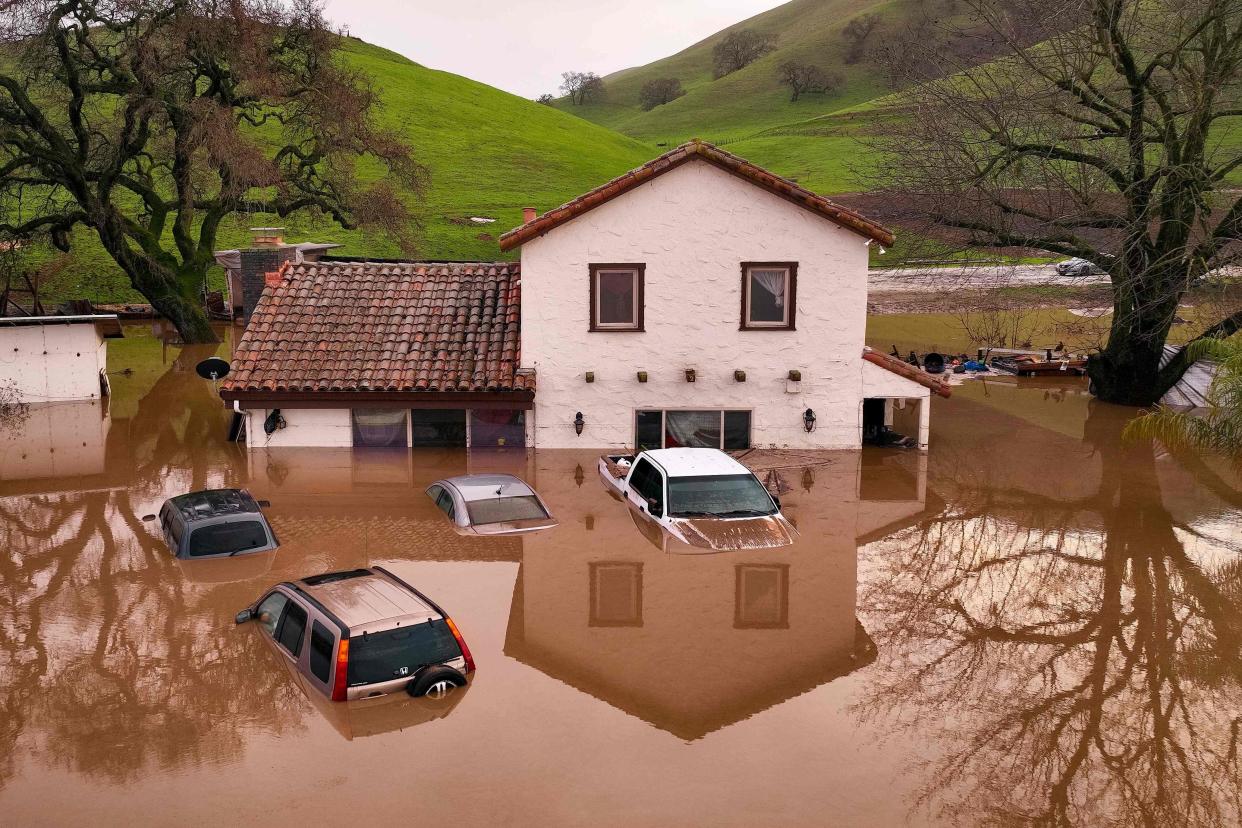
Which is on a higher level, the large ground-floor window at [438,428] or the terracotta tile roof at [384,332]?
the terracotta tile roof at [384,332]

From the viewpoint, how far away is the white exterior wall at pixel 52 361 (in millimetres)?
27656

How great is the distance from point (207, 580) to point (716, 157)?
13.3 meters

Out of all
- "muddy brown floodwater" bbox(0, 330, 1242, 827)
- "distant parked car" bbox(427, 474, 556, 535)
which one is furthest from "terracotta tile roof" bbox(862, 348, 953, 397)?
"distant parked car" bbox(427, 474, 556, 535)

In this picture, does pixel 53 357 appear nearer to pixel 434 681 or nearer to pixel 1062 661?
pixel 434 681

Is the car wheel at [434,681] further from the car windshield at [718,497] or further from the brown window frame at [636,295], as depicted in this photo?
the brown window frame at [636,295]

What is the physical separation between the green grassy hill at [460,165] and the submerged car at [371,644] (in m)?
32.0

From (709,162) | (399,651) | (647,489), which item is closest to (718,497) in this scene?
(647,489)

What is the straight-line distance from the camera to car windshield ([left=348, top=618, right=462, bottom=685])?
11039 mm

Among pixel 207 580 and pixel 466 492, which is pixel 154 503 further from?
pixel 466 492

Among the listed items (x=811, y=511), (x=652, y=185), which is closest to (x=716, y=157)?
(x=652, y=185)

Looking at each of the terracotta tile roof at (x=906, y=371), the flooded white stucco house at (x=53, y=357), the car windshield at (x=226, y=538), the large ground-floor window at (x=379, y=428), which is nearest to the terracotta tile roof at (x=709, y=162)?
the terracotta tile roof at (x=906, y=371)

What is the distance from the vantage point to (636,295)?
22359 mm

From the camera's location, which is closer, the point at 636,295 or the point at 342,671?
the point at 342,671

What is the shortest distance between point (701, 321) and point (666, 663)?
11475mm
